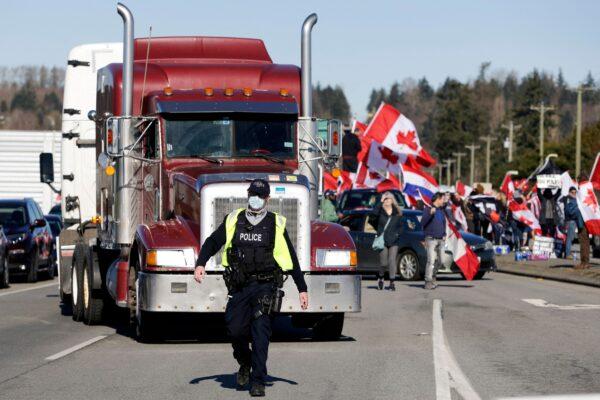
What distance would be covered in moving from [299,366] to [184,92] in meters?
4.49

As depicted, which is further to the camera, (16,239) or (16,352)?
(16,239)

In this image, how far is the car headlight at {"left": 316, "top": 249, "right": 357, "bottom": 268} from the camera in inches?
618

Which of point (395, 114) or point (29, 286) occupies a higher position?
point (395, 114)

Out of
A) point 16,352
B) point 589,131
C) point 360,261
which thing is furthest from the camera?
point 589,131

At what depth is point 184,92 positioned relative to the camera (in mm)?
16984

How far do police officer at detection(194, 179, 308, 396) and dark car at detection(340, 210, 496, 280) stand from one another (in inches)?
752

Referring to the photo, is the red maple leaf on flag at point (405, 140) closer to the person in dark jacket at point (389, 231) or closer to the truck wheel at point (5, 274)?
the person in dark jacket at point (389, 231)

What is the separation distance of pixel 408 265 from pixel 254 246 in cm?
1979

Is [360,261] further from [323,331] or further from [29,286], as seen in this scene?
[323,331]

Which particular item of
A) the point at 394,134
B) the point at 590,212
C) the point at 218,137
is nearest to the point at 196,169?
the point at 218,137

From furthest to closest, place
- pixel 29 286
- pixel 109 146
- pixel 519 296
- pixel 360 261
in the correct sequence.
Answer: pixel 360 261 < pixel 29 286 < pixel 519 296 < pixel 109 146

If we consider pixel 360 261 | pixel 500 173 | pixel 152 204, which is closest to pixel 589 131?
pixel 500 173

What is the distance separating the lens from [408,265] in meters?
31.1

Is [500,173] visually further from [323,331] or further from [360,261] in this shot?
[323,331]
